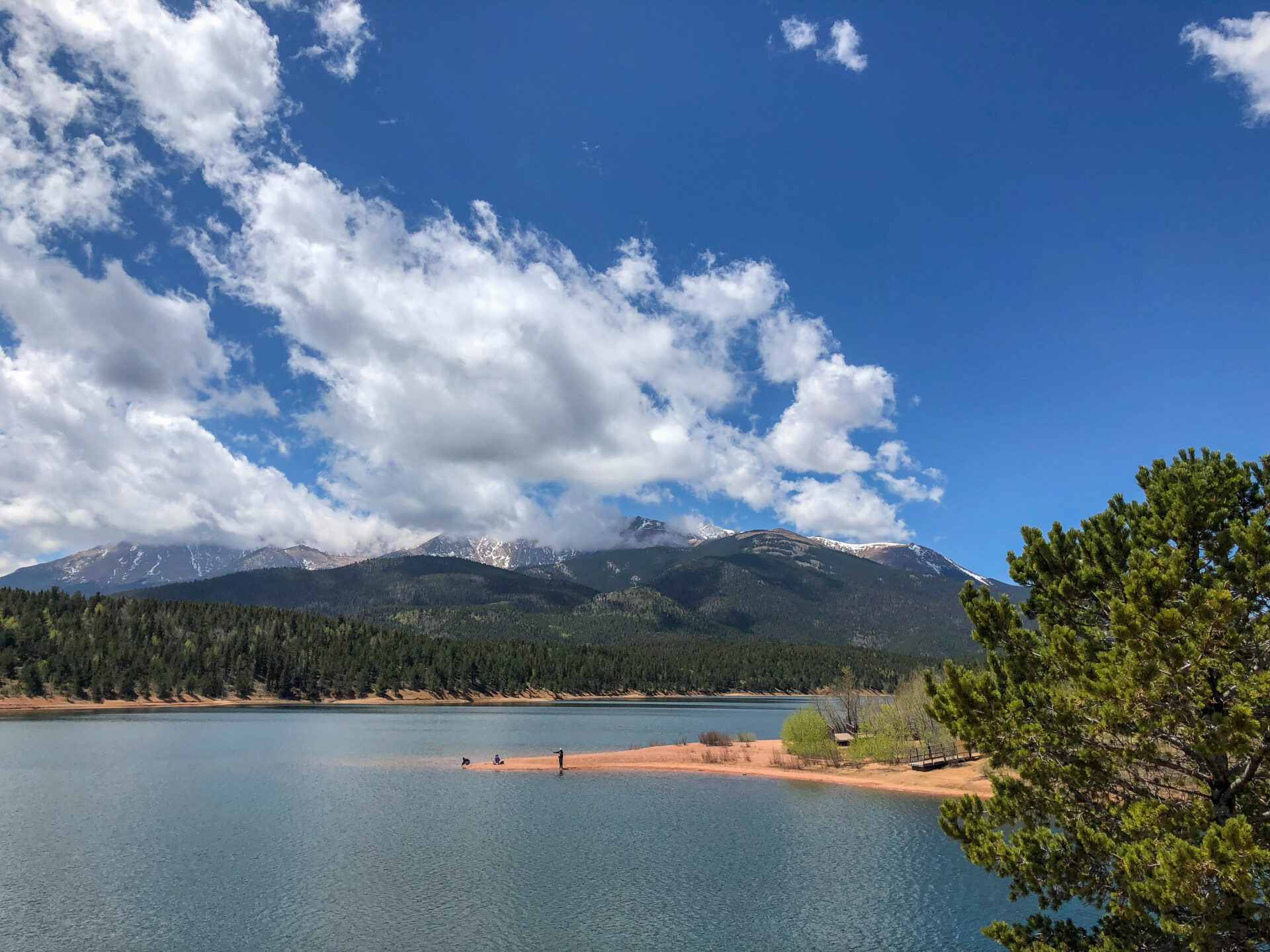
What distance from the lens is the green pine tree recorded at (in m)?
13.7

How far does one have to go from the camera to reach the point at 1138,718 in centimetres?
1475

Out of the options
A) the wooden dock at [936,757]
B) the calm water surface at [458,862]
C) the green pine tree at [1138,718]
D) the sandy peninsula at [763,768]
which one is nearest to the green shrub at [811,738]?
the sandy peninsula at [763,768]

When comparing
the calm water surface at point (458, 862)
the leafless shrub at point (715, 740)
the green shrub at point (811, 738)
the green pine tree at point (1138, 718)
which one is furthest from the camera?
the leafless shrub at point (715, 740)

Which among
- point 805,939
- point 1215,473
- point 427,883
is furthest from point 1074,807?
point 427,883

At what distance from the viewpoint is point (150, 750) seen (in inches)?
3255

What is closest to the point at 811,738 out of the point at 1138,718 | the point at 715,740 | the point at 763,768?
the point at 763,768

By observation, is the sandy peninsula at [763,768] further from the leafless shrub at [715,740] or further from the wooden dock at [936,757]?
the leafless shrub at [715,740]

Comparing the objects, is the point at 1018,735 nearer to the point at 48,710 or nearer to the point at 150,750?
the point at 150,750

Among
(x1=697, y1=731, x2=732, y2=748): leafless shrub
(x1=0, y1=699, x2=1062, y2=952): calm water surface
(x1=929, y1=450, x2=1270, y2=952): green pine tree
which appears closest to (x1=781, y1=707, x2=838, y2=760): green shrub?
(x1=0, y1=699, x2=1062, y2=952): calm water surface

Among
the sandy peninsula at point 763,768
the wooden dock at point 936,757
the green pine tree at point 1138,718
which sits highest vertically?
the green pine tree at point 1138,718

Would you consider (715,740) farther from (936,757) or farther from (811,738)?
(936,757)

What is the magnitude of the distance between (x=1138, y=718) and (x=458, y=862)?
112 ft

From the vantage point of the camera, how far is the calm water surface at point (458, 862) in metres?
28.8

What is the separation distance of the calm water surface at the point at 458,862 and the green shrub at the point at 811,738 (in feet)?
38.9
